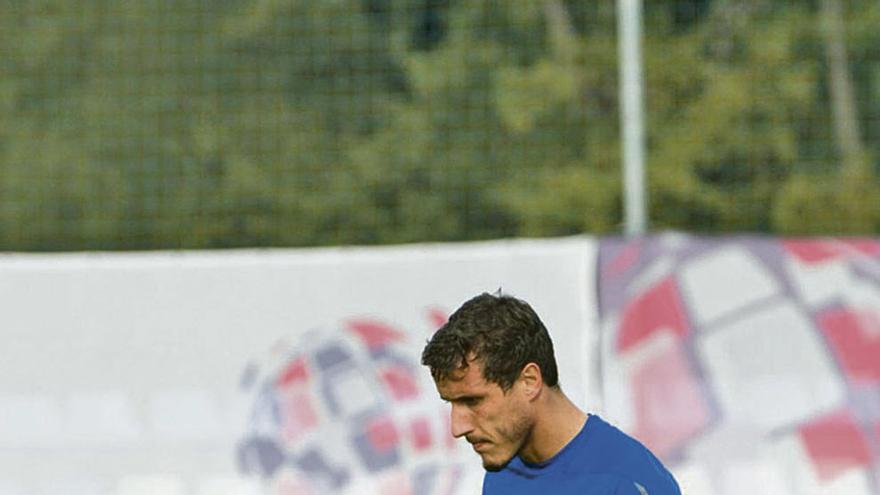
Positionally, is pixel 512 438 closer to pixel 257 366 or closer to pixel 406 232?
pixel 257 366

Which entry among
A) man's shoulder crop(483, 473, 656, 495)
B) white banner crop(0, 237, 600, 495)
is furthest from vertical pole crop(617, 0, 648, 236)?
man's shoulder crop(483, 473, 656, 495)

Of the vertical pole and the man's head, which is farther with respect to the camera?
the vertical pole

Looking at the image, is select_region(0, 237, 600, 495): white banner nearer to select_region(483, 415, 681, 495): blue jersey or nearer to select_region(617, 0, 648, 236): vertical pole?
select_region(617, 0, 648, 236): vertical pole

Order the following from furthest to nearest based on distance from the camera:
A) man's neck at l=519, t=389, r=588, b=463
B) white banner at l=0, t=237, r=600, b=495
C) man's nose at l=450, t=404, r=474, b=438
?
white banner at l=0, t=237, r=600, b=495
man's neck at l=519, t=389, r=588, b=463
man's nose at l=450, t=404, r=474, b=438

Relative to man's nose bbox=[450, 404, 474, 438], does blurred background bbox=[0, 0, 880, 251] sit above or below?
above

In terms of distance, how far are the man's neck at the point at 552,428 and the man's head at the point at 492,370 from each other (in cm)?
3

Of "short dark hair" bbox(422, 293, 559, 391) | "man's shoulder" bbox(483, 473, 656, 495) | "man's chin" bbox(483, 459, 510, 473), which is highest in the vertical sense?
"short dark hair" bbox(422, 293, 559, 391)

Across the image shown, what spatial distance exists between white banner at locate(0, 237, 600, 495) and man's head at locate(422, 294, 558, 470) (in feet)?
11.7

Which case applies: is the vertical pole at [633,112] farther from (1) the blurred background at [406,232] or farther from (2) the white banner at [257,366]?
(2) the white banner at [257,366]

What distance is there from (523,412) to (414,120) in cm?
421

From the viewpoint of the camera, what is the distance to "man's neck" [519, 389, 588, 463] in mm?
3318

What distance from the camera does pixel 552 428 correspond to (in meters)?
3.33

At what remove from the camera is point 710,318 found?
6824 millimetres

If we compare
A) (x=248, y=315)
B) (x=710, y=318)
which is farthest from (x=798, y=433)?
(x=248, y=315)
